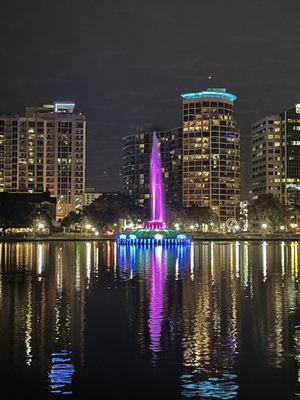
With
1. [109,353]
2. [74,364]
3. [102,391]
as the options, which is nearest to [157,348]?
[109,353]

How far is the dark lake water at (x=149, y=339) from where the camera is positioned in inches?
669

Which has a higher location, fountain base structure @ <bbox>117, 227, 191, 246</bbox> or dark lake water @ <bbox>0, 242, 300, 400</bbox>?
fountain base structure @ <bbox>117, 227, 191, 246</bbox>

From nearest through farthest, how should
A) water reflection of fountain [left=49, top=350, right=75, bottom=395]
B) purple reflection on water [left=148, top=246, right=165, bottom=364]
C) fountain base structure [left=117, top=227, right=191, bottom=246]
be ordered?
water reflection of fountain [left=49, top=350, right=75, bottom=395] → purple reflection on water [left=148, top=246, right=165, bottom=364] → fountain base structure [left=117, top=227, right=191, bottom=246]

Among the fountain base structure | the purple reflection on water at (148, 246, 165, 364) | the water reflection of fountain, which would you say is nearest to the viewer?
the water reflection of fountain

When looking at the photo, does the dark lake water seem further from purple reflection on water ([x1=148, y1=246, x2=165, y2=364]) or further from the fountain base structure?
the fountain base structure

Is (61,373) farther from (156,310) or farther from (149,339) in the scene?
(156,310)

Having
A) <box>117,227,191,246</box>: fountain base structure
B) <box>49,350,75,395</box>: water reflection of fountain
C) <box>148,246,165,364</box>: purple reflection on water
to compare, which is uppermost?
<box>117,227,191,246</box>: fountain base structure

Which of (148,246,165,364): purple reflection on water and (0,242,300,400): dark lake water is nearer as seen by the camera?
(0,242,300,400): dark lake water

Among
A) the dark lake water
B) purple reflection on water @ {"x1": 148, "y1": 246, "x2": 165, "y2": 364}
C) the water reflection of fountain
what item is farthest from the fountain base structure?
the water reflection of fountain

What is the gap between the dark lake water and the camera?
1700 cm

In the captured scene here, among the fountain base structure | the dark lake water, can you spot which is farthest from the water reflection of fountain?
the fountain base structure

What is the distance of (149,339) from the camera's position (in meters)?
22.8

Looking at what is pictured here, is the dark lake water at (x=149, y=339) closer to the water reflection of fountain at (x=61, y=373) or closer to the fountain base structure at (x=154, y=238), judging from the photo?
the water reflection of fountain at (x=61, y=373)

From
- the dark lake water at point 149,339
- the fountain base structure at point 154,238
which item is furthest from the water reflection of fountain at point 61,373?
the fountain base structure at point 154,238
